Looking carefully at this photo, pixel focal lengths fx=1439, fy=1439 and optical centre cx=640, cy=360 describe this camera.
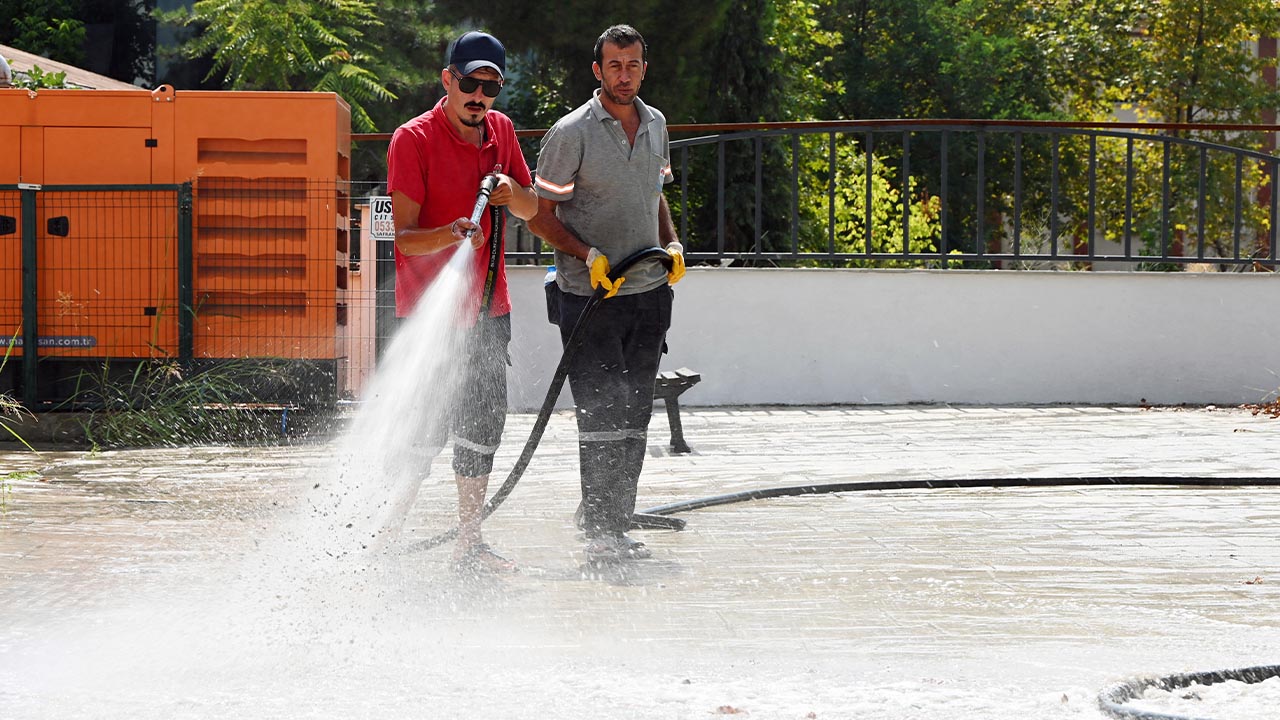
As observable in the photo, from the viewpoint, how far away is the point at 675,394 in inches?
331

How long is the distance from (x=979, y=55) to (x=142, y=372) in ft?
90.4

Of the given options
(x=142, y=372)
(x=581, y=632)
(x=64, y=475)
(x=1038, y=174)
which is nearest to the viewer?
(x=581, y=632)

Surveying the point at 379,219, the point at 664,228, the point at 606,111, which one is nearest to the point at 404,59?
the point at 379,219

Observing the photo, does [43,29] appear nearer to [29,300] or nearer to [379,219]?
[29,300]

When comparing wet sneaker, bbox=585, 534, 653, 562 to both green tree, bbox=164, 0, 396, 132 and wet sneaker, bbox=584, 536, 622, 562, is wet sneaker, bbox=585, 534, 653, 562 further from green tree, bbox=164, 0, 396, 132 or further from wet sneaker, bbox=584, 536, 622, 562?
green tree, bbox=164, 0, 396, 132

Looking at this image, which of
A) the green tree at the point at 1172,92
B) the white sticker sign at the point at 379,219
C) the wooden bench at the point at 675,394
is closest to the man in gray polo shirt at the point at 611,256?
the wooden bench at the point at 675,394

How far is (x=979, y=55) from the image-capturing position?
33.6 meters

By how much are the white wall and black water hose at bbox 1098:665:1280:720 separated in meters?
7.67

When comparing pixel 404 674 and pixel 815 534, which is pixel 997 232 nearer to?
pixel 815 534

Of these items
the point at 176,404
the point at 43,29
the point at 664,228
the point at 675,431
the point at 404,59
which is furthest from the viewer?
the point at 404,59

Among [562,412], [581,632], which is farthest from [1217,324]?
[581,632]

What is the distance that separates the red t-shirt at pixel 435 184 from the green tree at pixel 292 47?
686 inches

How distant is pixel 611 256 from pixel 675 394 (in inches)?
123

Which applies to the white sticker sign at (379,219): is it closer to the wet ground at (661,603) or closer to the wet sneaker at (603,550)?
the wet ground at (661,603)
